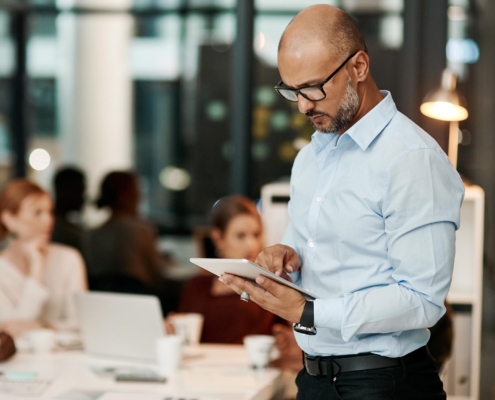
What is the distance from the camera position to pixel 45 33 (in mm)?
5281

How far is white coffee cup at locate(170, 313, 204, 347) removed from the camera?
9.66 ft

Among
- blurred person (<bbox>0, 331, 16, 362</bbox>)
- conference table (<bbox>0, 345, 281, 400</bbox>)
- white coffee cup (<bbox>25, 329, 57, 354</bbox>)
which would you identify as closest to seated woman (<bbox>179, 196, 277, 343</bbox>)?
conference table (<bbox>0, 345, 281, 400</bbox>)

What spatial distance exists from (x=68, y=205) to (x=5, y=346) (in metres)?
2.45

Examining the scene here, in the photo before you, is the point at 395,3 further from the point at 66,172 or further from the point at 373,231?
the point at 373,231

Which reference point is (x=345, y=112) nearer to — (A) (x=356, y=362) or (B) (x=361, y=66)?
(B) (x=361, y=66)

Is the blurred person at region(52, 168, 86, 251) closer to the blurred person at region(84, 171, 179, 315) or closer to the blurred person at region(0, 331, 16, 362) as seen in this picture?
the blurred person at region(84, 171, 179, 315)

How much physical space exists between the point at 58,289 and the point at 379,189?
7.66 ft

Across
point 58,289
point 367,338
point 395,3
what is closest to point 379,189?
point 367,338

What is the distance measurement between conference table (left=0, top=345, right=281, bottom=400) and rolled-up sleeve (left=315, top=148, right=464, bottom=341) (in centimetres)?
72

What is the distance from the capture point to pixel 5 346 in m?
2.71

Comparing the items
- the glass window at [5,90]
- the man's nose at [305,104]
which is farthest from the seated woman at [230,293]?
the glass window at [5,90]

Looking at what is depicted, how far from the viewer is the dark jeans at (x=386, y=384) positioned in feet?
5.88

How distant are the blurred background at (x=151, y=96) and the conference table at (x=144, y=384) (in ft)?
6.34

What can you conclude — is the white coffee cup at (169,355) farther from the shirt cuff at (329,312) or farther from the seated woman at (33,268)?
the shirt cuff at (329,312)
